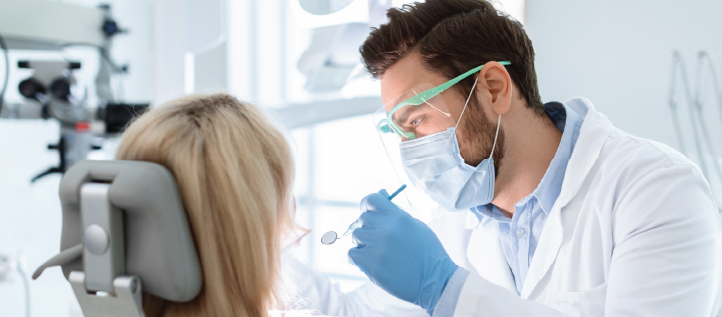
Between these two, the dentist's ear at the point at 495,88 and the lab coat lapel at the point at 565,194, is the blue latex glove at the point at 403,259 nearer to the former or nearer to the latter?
the lab coat lapel at the point at 565,194

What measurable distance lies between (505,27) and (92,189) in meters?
1.20

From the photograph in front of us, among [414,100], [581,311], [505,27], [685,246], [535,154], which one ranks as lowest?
[581,311]

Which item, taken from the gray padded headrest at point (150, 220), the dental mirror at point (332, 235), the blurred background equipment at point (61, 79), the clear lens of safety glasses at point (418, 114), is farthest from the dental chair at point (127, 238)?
the blurred background equipment at point (61, 79)

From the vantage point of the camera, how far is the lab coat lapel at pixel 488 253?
5.35ft

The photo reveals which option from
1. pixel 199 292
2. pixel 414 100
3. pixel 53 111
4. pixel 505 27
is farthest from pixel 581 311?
pixel 53 111

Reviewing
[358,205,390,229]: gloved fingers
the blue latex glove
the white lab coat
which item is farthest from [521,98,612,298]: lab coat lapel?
[358,205,390,229]: gloved fingers

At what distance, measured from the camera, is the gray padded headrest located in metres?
0.71

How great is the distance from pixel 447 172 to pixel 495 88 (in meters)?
0.28

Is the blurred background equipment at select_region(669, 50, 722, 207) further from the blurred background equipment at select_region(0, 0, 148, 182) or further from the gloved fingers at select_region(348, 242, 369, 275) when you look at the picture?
the blurred background equipment at select_region(0, 0, 148, 182)

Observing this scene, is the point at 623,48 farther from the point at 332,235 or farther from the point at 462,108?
the point at 332,235

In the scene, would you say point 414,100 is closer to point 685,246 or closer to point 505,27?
point 505,27

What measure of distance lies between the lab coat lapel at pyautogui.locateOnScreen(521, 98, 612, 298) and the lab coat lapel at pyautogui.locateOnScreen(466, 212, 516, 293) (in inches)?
9.2

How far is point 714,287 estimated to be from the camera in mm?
1134

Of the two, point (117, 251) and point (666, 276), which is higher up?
point (117, 251)
